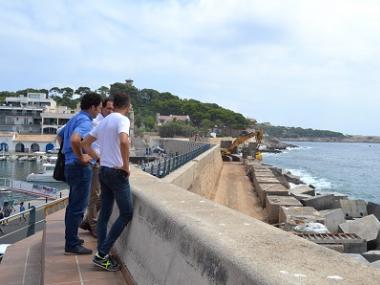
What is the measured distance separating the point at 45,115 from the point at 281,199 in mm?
93280

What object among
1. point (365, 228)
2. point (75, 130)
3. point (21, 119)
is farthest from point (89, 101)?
point (21, 119)

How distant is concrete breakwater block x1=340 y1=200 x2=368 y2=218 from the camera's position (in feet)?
74.0

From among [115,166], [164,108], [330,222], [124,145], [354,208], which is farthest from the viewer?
[164,108]

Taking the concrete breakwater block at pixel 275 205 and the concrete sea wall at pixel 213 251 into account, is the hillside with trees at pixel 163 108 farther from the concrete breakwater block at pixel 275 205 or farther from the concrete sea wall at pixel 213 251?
the concrete sea wall at pixel 213 251

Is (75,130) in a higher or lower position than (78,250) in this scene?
higher

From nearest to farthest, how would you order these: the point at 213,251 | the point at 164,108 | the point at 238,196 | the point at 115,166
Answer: the point at 213,251 < the point at 115,166 < the point at 238,196 < the point at 164,108

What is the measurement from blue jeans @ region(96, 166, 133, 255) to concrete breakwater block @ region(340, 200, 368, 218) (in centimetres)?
1949

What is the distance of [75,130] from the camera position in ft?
16.3

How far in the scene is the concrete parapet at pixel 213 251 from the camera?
2.31m

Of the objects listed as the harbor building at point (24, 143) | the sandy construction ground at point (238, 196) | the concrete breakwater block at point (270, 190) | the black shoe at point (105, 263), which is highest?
the black shoe at point (105, 263)

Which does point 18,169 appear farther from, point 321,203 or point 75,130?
point 75,130

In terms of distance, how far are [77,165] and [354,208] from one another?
66.4ft

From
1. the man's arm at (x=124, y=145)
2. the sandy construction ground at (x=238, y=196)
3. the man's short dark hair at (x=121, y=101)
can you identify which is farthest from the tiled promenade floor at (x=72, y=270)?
the sandy construction ground at (x=238, y=196)

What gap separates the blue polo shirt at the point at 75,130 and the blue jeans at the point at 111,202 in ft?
1.96
